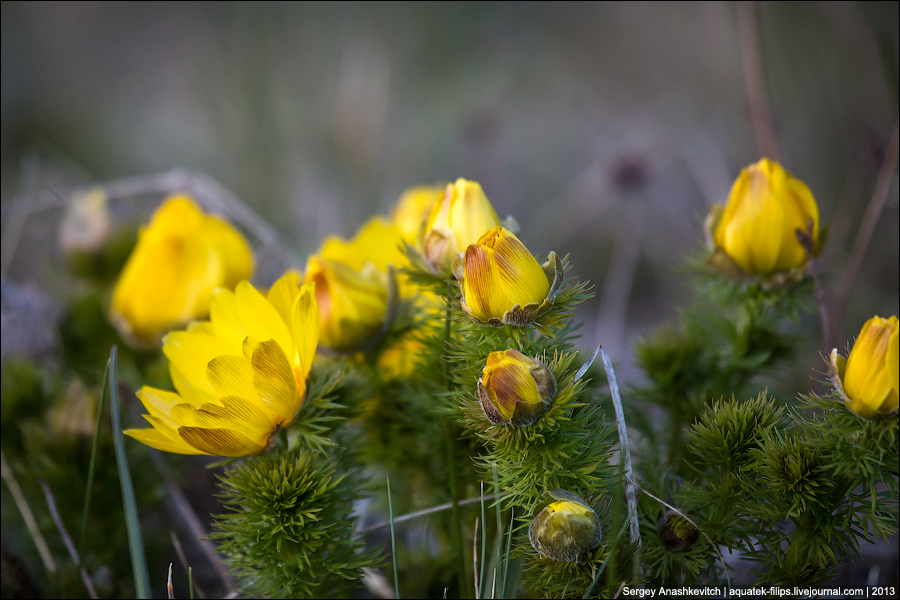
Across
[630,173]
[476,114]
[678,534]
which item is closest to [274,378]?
[678,534]

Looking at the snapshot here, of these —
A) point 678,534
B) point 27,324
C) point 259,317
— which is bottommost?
point 678,534

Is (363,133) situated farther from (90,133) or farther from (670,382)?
(670,382)

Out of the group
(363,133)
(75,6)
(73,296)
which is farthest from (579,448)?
(75,6)

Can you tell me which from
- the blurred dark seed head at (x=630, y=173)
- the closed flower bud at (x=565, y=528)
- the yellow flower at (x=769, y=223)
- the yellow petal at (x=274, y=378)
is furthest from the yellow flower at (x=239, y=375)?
the blurred dark seed head at (x=630, y=173)

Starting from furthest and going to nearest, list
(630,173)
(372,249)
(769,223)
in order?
(630,173), (372,249), (769,223)

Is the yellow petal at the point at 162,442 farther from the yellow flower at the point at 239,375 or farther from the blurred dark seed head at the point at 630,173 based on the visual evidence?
the blurred dark seed head at the point at 630,173

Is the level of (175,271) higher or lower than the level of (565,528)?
higher

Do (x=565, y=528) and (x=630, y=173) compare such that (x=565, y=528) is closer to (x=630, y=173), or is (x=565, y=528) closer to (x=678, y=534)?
(x=678, y=534)

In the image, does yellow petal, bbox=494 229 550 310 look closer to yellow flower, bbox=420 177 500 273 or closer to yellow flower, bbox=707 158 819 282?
yellow flower, bbox=420 177 500 273
